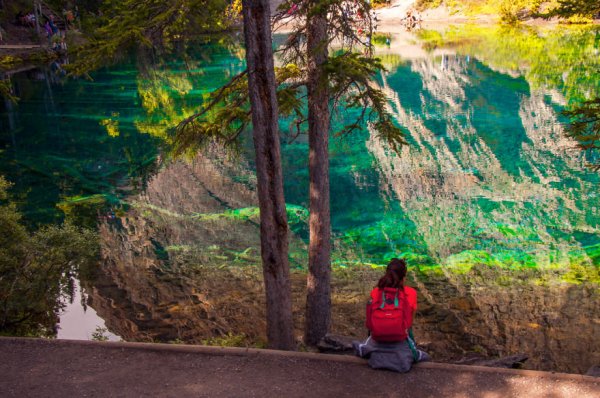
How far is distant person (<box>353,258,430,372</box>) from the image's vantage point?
6.07 m

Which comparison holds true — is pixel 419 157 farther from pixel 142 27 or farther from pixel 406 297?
pixel 406 297

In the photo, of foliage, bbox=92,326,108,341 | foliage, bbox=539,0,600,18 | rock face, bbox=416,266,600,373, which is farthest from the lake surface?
Answer: foliage, bbox=539,0,600,18

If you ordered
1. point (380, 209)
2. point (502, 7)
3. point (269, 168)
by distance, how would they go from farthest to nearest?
point (502, 7)
point (380, 209)
point (269, 168)

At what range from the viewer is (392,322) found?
6.14 metres

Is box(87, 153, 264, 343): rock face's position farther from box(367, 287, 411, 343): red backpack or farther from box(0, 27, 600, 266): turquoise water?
box(367, 287, 411, 343): red backpack

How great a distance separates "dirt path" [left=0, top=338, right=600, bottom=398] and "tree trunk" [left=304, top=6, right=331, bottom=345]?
260cm

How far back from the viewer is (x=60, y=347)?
7164mm

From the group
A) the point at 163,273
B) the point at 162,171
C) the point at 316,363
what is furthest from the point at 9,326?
the point at 162,171

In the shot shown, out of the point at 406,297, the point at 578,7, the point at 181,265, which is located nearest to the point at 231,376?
the point at 406,297

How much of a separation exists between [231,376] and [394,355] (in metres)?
1.71

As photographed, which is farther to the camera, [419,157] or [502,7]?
[502,7]

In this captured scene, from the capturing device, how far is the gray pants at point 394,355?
245 inches

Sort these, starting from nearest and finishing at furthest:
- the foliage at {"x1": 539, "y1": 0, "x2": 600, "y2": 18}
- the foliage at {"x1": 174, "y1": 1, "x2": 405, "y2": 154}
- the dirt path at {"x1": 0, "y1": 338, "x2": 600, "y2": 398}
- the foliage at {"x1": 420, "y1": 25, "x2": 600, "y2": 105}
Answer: the dirt path at {"x1": 0, "y1": 338, "x2": 600, "y2": 398} < the foliage at {"x1": 174, "y1": 1, "x2": 405, "y2": 154} < the foliage at {"x1": 539, "y1": 0, "x2": 600, "y2": 18} < the foliage at {"x1": 420, "y1": 25, "x2": 600, "y2": 105}

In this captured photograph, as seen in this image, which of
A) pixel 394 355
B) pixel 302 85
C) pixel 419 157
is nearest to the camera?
pixel 394 355
